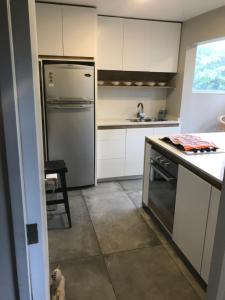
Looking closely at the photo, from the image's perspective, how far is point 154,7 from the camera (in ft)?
10.3

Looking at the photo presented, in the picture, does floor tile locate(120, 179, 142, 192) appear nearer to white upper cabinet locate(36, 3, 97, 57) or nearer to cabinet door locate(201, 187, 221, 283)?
cabinet door locate(201, 187, 221, 283)

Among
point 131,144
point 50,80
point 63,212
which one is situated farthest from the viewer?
point 131,144

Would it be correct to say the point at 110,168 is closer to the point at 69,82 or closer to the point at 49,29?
the point at 69,82

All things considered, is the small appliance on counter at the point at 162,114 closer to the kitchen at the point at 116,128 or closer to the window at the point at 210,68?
the kitchen at the point at 116,128

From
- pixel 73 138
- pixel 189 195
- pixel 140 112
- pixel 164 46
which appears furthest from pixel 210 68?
pixel 189 195

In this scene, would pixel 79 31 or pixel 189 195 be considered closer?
pixel 189 195

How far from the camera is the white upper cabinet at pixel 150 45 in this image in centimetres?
369

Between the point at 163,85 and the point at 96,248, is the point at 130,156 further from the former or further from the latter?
the point at 96,248

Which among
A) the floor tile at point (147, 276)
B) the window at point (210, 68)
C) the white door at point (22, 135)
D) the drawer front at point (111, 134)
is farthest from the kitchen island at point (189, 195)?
the window at point (210, 68)

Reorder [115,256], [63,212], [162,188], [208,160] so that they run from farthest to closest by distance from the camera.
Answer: [63,212]
[162,188]
[115,256]
[208,160]

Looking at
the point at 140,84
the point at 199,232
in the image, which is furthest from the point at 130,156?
the point at 199,232

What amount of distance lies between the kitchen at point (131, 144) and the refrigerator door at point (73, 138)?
0.04 feet

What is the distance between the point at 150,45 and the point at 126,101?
3.12 feet

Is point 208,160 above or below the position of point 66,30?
below
